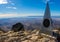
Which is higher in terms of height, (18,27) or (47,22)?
(47,22)

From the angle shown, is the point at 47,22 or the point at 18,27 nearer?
the point at 47,22

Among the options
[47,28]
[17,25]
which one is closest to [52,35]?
[47,28]

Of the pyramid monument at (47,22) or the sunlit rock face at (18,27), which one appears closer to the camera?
the pyramid monument at (47,22)

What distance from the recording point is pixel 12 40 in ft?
38.4

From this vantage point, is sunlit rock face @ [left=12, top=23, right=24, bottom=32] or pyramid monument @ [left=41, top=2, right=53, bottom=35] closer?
pyramid monument @ [left=41, top=2, right=53, bottom=35]

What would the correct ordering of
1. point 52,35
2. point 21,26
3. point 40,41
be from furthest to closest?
point 21,26, point 52,35, point 40,41

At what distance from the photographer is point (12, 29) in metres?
16.0

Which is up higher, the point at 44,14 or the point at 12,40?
the point at 44,14

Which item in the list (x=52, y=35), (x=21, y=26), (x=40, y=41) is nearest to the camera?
(x=40, y=41)

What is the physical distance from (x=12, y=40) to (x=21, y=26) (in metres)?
4.37

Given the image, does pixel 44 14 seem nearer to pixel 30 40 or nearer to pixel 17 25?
pixel 30 40

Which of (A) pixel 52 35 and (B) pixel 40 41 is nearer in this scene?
(B) pixel 40 41

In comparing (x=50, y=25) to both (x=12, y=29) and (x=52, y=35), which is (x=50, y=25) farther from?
(x=12, y=29)

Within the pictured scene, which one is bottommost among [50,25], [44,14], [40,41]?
[40,41]
